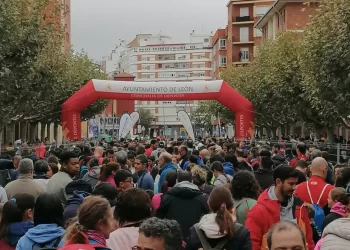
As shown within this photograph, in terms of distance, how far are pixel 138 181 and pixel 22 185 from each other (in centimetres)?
249

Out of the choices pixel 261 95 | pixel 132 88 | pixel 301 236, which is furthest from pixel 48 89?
pixel 301 236

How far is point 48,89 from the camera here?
37.2m

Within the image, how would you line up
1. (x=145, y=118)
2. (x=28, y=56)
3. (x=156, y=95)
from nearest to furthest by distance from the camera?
(x=28, y=56) → (x=156, y=95) → (x=145, y=118)

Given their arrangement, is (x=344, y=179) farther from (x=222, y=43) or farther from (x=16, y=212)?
(x=222, y=43)

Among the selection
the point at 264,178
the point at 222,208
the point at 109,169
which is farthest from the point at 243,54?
the point at 222,208

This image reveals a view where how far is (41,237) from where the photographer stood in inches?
246

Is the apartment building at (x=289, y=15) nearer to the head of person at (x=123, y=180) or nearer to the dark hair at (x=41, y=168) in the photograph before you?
the dark hair at (x=41, y=168)

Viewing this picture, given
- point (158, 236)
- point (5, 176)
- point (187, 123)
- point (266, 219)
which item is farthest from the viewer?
point (187, 123)

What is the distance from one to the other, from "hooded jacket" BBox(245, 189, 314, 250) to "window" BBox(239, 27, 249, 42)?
88889mm

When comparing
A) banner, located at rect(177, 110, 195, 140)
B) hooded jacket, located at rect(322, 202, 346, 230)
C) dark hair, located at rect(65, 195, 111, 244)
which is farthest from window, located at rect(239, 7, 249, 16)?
dark hair, located at rect(65, 195, 111, 244)

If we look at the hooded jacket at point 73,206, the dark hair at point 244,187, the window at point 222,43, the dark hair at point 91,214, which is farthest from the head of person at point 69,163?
the window at point 222,43

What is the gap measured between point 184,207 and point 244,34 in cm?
8843

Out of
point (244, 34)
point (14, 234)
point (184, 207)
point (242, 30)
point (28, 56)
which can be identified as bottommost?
point (14, 234)

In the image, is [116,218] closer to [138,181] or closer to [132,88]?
[138,181]
